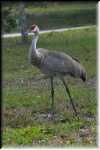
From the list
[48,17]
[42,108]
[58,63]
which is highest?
[58,63]

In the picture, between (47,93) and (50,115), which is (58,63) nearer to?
(50,115)

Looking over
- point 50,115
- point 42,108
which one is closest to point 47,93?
point 42,108

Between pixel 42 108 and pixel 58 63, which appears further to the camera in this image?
pixel 42 108

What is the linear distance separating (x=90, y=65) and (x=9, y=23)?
238 cm

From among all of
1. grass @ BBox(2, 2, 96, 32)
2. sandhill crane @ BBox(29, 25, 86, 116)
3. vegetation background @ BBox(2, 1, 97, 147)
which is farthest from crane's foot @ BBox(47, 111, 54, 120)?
grass @ BBox(2, 2, 96, 32)

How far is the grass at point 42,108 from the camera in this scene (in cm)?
681

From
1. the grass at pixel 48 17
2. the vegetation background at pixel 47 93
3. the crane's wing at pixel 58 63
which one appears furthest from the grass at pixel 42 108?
the grass at pixel 48 17

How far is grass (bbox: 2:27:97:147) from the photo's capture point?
681cm

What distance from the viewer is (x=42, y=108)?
28.6 ft

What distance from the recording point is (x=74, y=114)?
324 inches

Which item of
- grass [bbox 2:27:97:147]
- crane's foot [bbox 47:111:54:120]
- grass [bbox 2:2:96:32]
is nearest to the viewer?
grass [bbox 2:27:97:147]

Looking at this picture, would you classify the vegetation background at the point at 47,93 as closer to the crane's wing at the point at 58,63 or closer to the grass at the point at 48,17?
the grass at the point at 48,17

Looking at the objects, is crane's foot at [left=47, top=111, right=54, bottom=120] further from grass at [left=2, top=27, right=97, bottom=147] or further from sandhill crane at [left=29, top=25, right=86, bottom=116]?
sandhill crane at [left=29, top=25, right=86, bottom=116]

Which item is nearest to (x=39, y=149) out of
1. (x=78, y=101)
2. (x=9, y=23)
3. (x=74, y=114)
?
(x=74, y=114)
